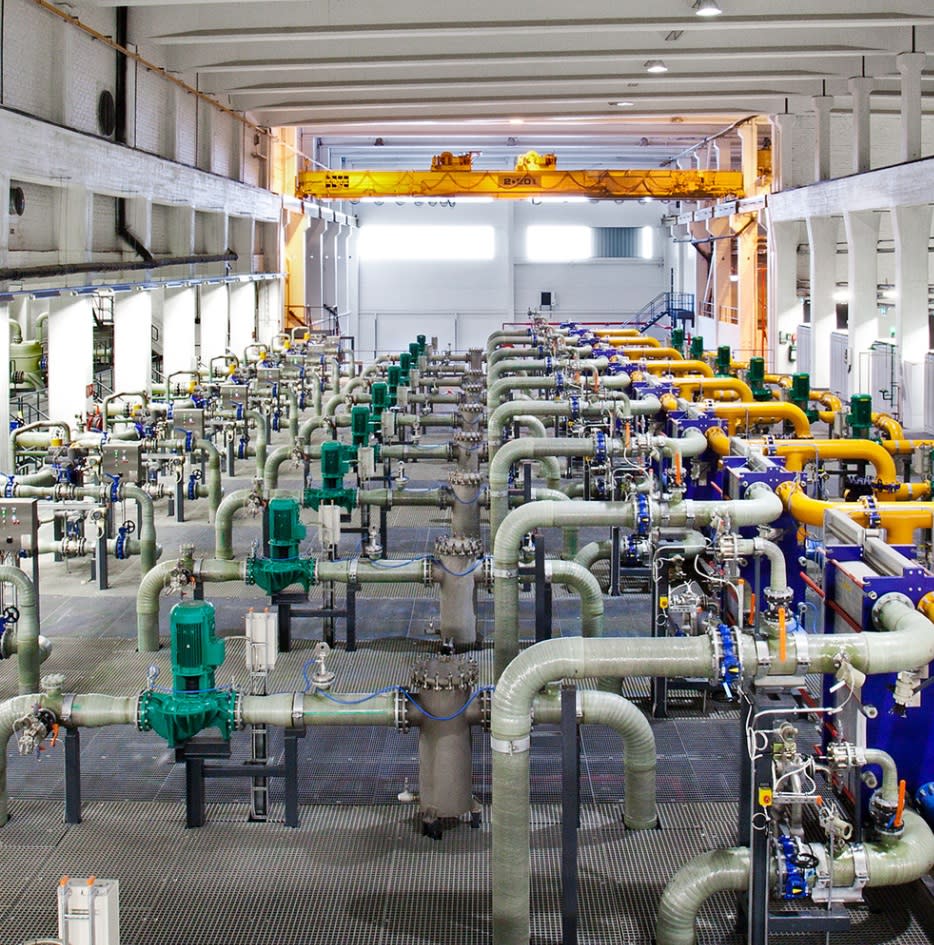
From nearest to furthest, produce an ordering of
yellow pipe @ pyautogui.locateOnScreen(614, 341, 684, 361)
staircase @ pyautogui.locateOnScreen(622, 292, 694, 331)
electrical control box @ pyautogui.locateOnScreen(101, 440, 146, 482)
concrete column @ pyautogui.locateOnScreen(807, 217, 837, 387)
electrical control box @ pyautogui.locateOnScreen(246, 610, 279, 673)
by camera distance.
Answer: electrical control box @ pyautogui.locateOnScreen(246, 610, 279, 673), electrical control box @ pyautogui.locateOnScreen(101, 440, 146, 482), yellow pipe @ pyautogui.locateOnScreen(614, 341, 684, 361), concrete column @ pyautogui.locateOnScreen(807, 217, 837, 387), staircase @ pyautogui.locateOnScreen(622, 292, 694, 331)

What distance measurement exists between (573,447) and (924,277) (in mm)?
12142

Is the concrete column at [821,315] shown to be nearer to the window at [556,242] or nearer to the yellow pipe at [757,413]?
the yellow pipe at [757,413]

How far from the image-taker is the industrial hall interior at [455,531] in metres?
7.22

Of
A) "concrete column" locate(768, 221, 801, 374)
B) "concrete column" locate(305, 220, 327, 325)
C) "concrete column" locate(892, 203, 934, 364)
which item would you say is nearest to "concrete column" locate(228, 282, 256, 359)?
"concrete column" locate(305, 220, 327, 325)

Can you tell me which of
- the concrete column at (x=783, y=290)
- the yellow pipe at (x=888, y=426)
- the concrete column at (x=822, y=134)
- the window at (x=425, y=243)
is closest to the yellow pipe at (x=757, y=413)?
the yellow pipe at (x=888, y=426)

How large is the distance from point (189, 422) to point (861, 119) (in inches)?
606

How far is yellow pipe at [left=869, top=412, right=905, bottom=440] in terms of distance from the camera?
15.7 meters

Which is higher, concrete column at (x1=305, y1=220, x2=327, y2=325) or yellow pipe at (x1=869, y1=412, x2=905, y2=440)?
concrete column at (x1=305, y1=220, x2=327, y2=325)

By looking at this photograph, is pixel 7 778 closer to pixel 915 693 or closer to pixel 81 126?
pixel 915 693

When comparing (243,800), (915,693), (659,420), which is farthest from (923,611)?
(659,420)

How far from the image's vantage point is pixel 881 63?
24.4 metres

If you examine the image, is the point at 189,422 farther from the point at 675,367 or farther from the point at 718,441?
the point at 675,367

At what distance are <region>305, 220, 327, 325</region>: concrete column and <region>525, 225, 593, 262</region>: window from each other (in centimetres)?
1165

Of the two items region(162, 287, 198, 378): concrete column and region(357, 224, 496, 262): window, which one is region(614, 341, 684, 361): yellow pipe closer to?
region(162, 287, 198, 378): concrete column
